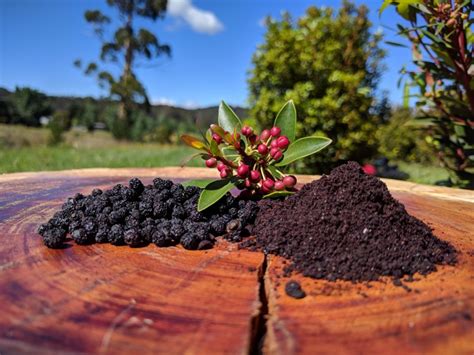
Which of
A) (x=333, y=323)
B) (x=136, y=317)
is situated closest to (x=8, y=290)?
(x=136, y=317)

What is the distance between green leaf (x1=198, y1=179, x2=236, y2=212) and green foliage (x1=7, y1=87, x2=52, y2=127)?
2209 cm

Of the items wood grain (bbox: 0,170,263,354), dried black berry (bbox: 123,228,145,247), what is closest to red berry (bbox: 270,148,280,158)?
wood grain (bbox: 0,170,263,354)

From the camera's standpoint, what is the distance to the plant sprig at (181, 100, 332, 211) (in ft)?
4.73

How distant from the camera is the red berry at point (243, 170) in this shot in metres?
1.46

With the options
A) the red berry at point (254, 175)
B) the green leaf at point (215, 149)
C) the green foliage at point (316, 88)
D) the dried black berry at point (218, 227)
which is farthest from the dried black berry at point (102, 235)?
the green foliage at point (316, 88)

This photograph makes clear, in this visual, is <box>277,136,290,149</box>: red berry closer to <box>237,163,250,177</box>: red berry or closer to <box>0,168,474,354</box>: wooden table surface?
<box>237,163,250,177</box>: red berry

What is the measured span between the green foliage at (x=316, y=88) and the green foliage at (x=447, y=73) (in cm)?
146

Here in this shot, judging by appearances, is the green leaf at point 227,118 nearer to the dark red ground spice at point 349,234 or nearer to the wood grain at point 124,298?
the dark red ground spice at point 349,234

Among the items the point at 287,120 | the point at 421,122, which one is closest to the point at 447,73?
the point at 421,122

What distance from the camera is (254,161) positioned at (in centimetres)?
156

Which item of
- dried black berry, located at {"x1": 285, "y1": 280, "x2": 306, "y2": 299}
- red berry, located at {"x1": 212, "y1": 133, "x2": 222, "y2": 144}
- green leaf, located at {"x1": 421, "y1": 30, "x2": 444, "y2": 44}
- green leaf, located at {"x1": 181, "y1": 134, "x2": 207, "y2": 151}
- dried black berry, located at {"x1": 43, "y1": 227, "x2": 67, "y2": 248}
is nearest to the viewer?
dried black berry, located at {"x1": 285, "y1": 280, "x2": 306, "y2": 299}

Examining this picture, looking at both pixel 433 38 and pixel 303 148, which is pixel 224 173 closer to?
pixel 303 148

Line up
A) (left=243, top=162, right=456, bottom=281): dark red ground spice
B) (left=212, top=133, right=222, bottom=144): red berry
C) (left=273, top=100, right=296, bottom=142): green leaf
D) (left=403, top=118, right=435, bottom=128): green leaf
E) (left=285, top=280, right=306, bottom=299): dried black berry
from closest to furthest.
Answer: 1. (left=285, top=280, right=306, bottom=299): dried black berry
2. (left=243, top=162, right=456, bottom=281): dark red ground spice
3. (left=212, top=133, right=222, bottom=144): red berry
4. (left=273, top=100, right=296, bottom=142): green leaf
5. (left=403, top=118, right=435, bottom=128): green leaf

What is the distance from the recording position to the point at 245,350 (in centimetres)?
68
